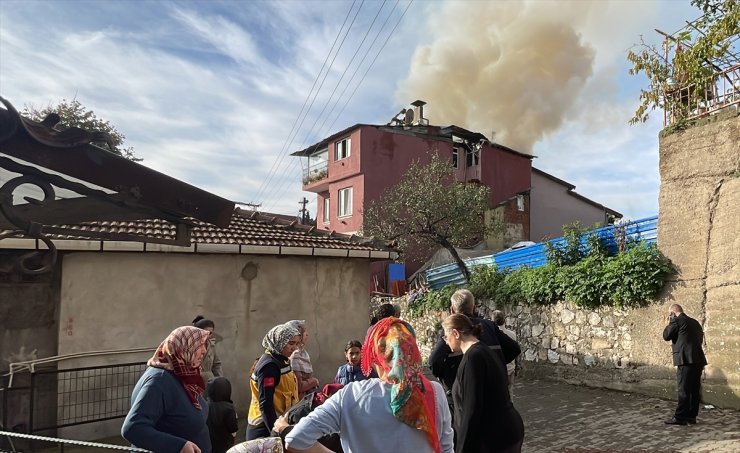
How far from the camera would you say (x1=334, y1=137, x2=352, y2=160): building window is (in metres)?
27.6

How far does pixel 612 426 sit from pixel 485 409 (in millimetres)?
5690

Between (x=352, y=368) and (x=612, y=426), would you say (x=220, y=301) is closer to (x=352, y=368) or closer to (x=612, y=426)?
(x=352, y=368)

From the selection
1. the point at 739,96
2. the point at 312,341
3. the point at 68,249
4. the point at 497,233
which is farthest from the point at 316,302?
the point at 497,233

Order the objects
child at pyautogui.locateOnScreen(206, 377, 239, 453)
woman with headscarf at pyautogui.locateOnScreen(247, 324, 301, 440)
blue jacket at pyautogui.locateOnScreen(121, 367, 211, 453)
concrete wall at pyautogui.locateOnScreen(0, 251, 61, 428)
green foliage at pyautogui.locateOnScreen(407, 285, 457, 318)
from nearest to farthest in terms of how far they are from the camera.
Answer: blue jacket at pyautogui.locateOnScreen(121, 367, 211, 453)
woman with headscarf at pyautogui.locateOnScreen(247, 324, 301, 440)
child at pyautogui.locateOnScreen(206, 377, 239, 453)
concrete wall at pyautogui.locateOnScreen(0, 251, 61, 428)
green foliage at pyautogui.locateOnScreen(407, 285, 457, 318)

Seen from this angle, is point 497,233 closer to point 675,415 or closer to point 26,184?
point 675,415

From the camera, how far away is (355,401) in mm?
2271

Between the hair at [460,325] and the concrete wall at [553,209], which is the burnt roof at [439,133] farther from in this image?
the hair at [460,325]

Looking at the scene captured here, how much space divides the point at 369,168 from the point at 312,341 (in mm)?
18167

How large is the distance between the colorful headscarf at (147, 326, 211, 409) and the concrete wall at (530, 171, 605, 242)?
26.0m

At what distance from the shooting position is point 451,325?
3.46 meters

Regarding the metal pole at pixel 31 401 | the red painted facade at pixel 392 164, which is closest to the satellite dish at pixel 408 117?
the red painted facade at pixel 392 164

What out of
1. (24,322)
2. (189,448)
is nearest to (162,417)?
(189,448)

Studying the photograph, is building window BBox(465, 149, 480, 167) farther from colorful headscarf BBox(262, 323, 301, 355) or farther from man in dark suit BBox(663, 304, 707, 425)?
colorful headscarf BBox(262, 323, 301, 355)

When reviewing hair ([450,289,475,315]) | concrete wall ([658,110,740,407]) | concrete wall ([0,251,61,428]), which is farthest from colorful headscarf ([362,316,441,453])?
concrete wall ([658,110,740,407])
